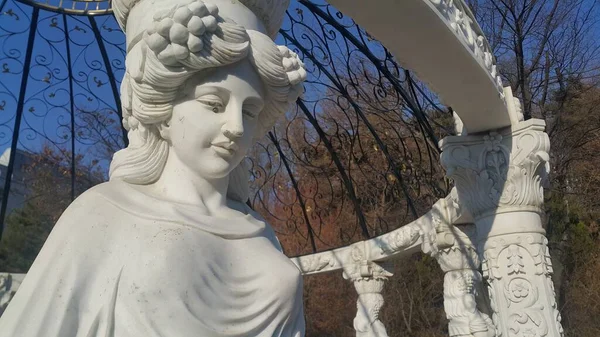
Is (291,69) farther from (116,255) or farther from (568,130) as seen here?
(568,130)

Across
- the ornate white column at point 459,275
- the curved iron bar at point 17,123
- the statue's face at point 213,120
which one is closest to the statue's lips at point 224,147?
the statue's face at point 213,120

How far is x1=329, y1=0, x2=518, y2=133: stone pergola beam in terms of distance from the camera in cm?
369

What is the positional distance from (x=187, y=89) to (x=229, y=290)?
636 mm

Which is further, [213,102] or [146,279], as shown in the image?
[213,102]

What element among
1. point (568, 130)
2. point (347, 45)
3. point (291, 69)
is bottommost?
point (291, 69)

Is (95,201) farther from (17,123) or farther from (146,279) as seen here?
(17,123)

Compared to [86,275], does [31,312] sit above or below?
below

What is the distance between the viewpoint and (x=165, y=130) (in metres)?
1.93

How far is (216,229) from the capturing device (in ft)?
6.01

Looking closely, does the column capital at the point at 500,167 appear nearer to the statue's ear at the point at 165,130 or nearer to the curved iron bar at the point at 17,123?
the statue's ear at the point at 165,130

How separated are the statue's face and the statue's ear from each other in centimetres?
1

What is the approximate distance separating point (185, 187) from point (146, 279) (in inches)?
14.4

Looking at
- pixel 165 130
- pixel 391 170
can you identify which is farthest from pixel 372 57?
pixel 165 130

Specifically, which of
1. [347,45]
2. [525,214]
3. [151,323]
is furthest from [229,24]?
[347,45]
